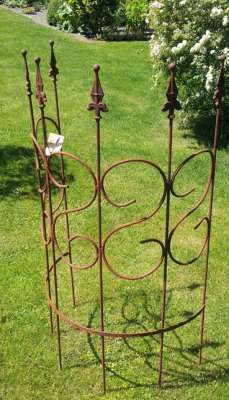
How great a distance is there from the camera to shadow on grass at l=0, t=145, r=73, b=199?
22.5 ft

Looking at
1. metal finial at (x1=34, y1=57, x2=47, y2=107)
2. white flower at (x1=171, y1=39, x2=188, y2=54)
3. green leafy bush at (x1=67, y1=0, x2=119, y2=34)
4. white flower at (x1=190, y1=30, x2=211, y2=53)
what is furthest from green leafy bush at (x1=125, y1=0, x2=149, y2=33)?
metal finial at (x1=34, y1=57, x2=47, y2=107)

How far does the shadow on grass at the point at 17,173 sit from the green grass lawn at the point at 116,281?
15mm

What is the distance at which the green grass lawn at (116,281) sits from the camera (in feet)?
13.9

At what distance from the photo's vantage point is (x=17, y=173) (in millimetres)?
7277

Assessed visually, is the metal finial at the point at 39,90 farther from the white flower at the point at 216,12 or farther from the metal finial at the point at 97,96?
the white flower at the point at 216,12

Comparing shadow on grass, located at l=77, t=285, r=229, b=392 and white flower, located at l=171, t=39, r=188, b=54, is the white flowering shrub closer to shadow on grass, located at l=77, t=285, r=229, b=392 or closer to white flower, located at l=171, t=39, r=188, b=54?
white flower, located at l=171, t=39, r=188, b=54

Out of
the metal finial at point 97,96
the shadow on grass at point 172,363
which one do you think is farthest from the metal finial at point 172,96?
the shadow on grass at point 172,363

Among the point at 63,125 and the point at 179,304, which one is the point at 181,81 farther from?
the point at 179,304

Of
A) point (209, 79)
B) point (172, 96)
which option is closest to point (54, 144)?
point (172, 96)

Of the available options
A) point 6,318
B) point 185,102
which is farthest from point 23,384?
point 185,102

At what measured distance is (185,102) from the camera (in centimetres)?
816

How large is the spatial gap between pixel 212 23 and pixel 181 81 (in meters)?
1.00

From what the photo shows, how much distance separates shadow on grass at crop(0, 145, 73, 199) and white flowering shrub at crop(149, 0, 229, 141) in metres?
2.52

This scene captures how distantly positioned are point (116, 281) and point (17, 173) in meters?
2.73
